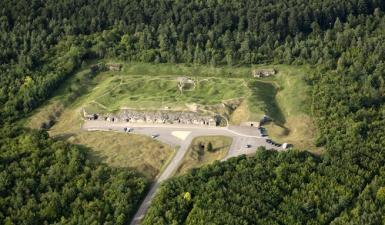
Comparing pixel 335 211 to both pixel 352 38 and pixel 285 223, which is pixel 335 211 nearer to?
pixel 285 223

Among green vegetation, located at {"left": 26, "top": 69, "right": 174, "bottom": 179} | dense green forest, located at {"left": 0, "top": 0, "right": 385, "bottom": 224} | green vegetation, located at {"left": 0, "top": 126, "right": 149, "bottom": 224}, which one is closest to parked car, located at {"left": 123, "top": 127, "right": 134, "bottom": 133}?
green vegetation, located at {"left": 26, "top": 69, "right": 174, "bottom": 179}

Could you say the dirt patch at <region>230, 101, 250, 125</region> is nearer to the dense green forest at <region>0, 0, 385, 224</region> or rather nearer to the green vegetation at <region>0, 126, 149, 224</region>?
the dense green forest at <region>0, 0, 385, 224</region>

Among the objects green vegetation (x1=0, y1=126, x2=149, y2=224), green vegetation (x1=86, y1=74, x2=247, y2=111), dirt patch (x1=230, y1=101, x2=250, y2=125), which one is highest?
green vegetation (x1=86, y1=74, x2=247, y2=111)

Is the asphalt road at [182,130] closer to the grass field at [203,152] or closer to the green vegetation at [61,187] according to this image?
the grass field at [203,152]

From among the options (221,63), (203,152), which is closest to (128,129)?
(203,152)

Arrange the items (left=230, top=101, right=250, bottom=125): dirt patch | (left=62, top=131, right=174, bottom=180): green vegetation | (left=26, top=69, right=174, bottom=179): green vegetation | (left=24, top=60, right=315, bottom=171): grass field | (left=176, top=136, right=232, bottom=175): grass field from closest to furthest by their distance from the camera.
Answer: (left=176, top=136, right=232, bottom=175): grass field < (left=62, top=131, right=174, bottom=180): green vegetation < (left=26, top=69, right=174, bottom=179): green vegetation < (left=24, top=60, right=315, bottom=171): grass field < (left=230, top=101, right=250, bottom=125): dirt patch
